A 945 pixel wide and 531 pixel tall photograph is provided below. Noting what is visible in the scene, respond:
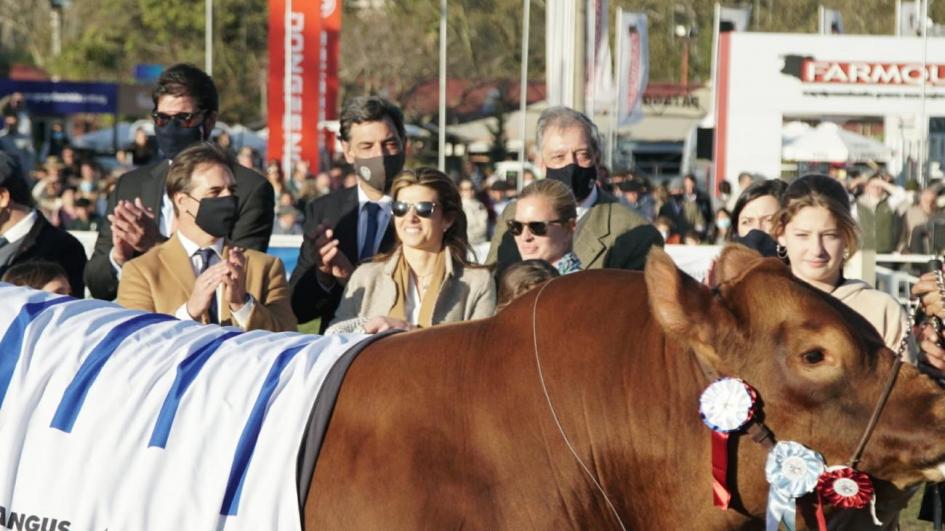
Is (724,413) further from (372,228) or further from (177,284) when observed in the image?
(372,228)

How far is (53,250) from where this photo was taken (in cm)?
611

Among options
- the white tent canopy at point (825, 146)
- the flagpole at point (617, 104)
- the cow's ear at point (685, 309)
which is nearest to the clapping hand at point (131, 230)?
the cow's ear at point (685, 309)

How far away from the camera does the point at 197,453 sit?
317 cm

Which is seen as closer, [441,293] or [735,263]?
[735,263]

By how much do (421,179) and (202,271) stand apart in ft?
2.96

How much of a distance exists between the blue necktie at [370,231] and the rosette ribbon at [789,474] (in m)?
3.43

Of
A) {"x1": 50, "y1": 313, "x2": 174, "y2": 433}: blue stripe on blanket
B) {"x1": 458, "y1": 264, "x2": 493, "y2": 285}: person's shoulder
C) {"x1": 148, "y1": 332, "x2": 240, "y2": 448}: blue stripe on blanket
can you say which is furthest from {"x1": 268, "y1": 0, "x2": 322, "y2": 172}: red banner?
{"x1": 148, "y1": 332, "x2": 240, "y2": 448}: blue stripe on blanket

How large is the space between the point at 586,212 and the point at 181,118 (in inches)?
73.5

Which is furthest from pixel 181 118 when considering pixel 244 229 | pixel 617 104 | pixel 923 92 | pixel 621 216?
Result: pixel 617 104

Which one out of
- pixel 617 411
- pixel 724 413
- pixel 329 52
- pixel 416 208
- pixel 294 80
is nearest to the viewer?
pixel 724 413

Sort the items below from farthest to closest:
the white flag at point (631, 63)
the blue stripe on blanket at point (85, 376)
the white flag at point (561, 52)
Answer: the white flag at point (631, 63)
the white flag at point (561, 52)
the blue stripe on blanket at point (85, 376)

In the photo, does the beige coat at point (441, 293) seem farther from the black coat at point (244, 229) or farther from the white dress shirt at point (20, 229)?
the white dress shirt at point (20, 229)

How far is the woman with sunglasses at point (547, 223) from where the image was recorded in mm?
5410

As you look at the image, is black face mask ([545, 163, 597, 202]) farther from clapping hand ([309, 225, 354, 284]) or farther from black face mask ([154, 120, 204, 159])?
black face mask ([154, 120, 204, 159])
